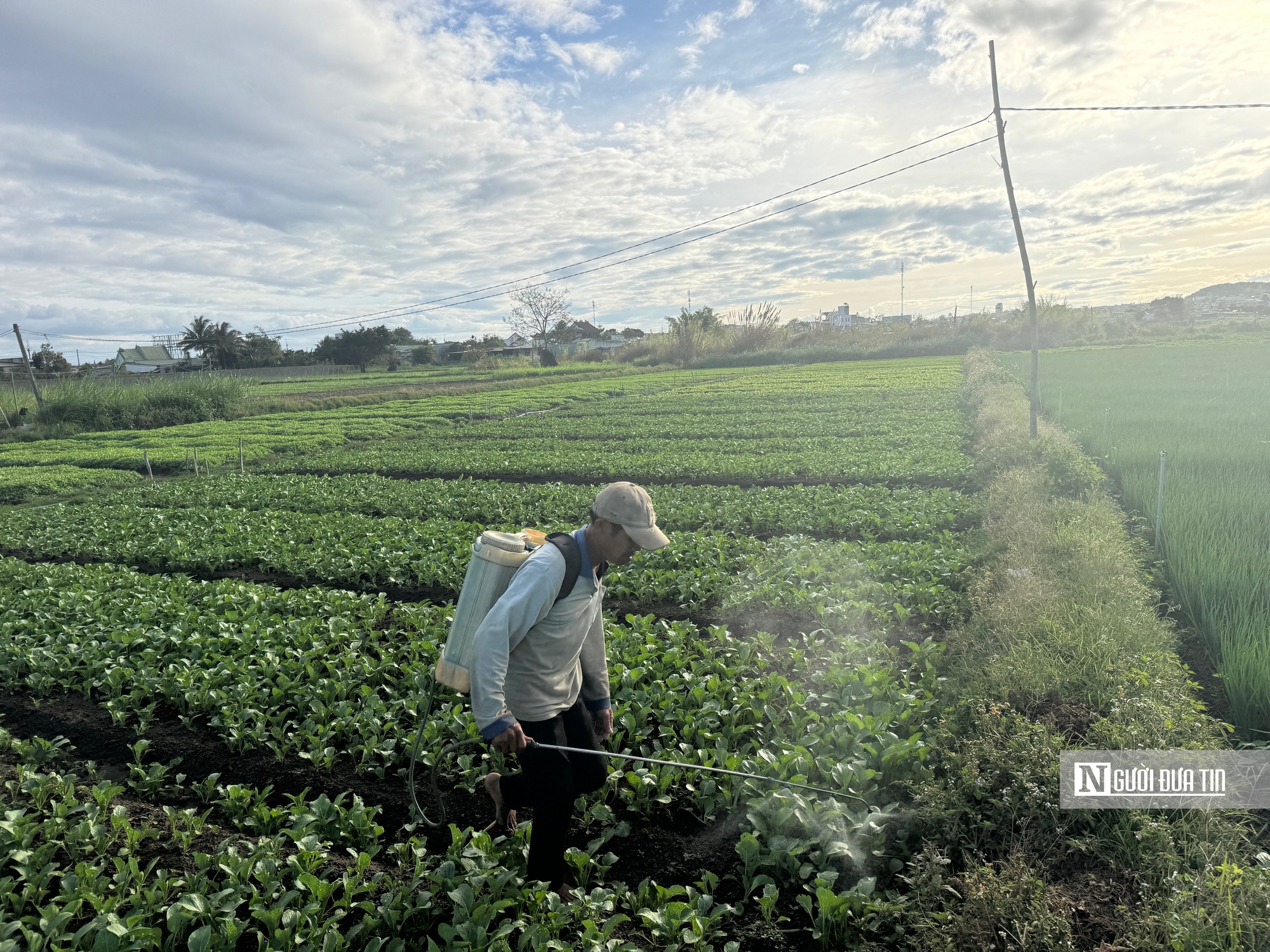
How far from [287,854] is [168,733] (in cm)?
220

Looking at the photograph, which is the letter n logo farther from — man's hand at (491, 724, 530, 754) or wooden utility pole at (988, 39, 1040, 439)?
wooden utility pole at (988, 39, 1040, 439)

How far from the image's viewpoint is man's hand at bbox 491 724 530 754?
3.00m

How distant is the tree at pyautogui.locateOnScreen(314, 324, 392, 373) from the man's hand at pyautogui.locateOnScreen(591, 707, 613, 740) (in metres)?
77.5

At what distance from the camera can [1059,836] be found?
3703 mm

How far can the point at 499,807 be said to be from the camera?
3922mm

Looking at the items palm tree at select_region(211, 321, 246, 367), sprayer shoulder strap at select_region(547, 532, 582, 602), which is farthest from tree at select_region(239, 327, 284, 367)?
sprayer shoulder strap at select_region(547, 532, 582, 602)

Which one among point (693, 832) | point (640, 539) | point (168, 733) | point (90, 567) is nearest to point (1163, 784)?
point (693, 832)

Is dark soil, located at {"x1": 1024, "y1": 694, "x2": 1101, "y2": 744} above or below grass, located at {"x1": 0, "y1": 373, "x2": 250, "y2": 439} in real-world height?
below

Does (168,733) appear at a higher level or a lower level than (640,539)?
lower

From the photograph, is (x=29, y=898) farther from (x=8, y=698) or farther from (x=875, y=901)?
(x=875, y=901)

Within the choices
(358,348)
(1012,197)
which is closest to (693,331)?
(358,348)

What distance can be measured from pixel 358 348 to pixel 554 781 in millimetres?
79779

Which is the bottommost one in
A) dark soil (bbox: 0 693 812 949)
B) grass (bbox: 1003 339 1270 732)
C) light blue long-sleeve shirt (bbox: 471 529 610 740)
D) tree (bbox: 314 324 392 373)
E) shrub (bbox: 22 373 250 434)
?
dark soil (bbox: 0 693 812 949)

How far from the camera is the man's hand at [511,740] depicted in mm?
3000
